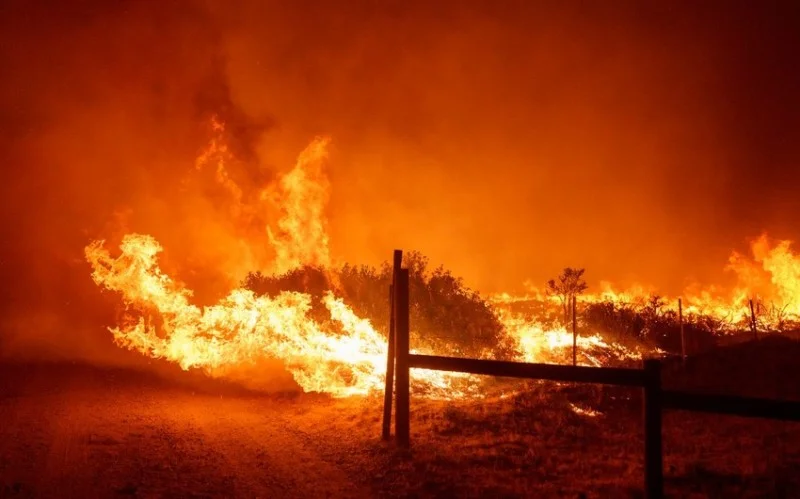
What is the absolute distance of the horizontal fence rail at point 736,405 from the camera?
5.46m

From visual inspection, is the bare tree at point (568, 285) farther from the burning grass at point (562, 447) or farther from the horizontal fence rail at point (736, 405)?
the horizontal fence rail at point (736, 405)

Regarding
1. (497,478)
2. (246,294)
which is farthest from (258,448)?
(246,294)

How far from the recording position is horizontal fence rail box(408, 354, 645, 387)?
6625 millimetres

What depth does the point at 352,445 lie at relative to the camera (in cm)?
964

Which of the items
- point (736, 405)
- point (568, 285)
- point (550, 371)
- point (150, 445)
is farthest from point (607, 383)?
point (568, 285)

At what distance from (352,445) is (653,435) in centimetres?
562

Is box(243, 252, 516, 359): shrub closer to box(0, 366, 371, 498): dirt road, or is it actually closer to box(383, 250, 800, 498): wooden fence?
box(0, 366, 371, 498): dirt road

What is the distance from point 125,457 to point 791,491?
35.6 ft

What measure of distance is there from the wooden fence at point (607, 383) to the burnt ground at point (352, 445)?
1158 mm

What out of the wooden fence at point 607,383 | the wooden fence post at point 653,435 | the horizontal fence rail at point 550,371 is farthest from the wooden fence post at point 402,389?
the wooden fence post at point 653,435

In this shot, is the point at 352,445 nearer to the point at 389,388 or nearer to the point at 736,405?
the point at 389,388

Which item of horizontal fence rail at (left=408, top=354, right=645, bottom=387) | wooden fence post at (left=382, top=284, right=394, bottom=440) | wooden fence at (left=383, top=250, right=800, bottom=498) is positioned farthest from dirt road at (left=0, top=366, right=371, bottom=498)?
horizontal fence rail at (left=408, top=354, right=645, bottom=387)

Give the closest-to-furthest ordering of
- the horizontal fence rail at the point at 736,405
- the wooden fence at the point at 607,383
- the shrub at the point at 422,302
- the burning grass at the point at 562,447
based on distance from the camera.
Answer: the horizontal fence rail at the point at 736,405 → the wooden fence at the point at 607,383 → the burning grass at the point at 562,447 → the shrub at the point at 422,302

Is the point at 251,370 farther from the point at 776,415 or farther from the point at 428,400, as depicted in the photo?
the point at 776,415
